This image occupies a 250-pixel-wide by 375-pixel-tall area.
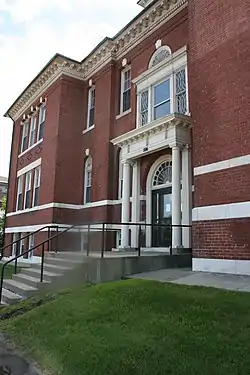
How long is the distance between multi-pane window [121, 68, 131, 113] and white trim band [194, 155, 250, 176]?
24.2ft

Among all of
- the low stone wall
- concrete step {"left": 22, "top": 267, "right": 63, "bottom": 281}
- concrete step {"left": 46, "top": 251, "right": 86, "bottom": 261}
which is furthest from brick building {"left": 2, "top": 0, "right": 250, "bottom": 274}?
concrete step {"left": 22, "top": 267, "right": 63, "bottom": 281}

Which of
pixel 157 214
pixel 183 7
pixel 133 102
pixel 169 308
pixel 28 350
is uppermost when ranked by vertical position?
pixel 183 7

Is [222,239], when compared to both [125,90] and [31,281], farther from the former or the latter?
[125,90]

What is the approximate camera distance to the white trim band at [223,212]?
892cm

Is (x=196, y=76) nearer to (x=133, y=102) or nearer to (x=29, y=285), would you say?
(x=133, y=102)

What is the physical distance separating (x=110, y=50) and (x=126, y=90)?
7.10 ft

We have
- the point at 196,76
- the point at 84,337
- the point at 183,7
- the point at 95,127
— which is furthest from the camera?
the point at 95,127

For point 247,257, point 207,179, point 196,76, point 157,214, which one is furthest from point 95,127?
point 247,257

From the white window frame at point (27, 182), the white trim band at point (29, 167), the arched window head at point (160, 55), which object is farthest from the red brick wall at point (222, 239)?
the white window frame at point (27, 182)

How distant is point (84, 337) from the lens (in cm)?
515

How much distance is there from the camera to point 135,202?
14.4 metres

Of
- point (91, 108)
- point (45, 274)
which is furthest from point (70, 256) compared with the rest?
point (91, 108)

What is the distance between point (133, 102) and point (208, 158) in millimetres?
6819

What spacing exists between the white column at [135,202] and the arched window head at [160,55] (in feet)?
13.7
